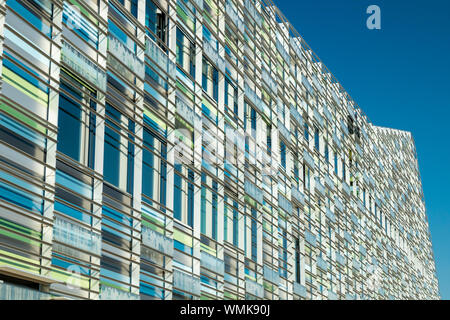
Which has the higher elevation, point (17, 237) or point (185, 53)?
point (185, 53)

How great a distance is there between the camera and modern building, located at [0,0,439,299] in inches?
753

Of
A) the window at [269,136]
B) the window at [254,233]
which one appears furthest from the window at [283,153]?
the window at [254,233]

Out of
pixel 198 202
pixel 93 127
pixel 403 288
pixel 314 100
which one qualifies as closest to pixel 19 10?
pixel 93 127

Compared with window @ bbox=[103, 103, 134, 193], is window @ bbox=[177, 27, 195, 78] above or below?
above

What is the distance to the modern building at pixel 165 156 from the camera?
753 inches

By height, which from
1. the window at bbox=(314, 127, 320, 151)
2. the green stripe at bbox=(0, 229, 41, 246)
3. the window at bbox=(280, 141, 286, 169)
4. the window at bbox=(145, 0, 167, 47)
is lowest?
the green stripe at bbox=(0, 229, 41, 246)

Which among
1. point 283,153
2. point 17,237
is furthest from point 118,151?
point 283,153

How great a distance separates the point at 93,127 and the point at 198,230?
705 centimetres

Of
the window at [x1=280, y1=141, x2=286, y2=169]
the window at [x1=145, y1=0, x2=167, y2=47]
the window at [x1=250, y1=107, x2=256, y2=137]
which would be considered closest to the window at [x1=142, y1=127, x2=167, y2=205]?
the window at [x1=145, y1=0, x2=167, y2=47]

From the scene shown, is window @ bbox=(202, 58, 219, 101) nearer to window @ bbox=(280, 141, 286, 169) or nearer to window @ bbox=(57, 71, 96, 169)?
window @ bbox=(280, 141, 286, 169)

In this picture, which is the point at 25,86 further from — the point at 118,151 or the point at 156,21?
the point at 156,21

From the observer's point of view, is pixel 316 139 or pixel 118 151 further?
pixel 316 139

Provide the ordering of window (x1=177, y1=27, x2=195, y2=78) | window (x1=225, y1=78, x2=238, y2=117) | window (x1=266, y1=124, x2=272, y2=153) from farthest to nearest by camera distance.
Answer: window (x1=266, y1=124, x2=272, y2=153) < window (x1=225, y1=78, x2=238, y2=117) < window (x1=177, y1=27, x2=195, y2=78)

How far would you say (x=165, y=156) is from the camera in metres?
26.1
